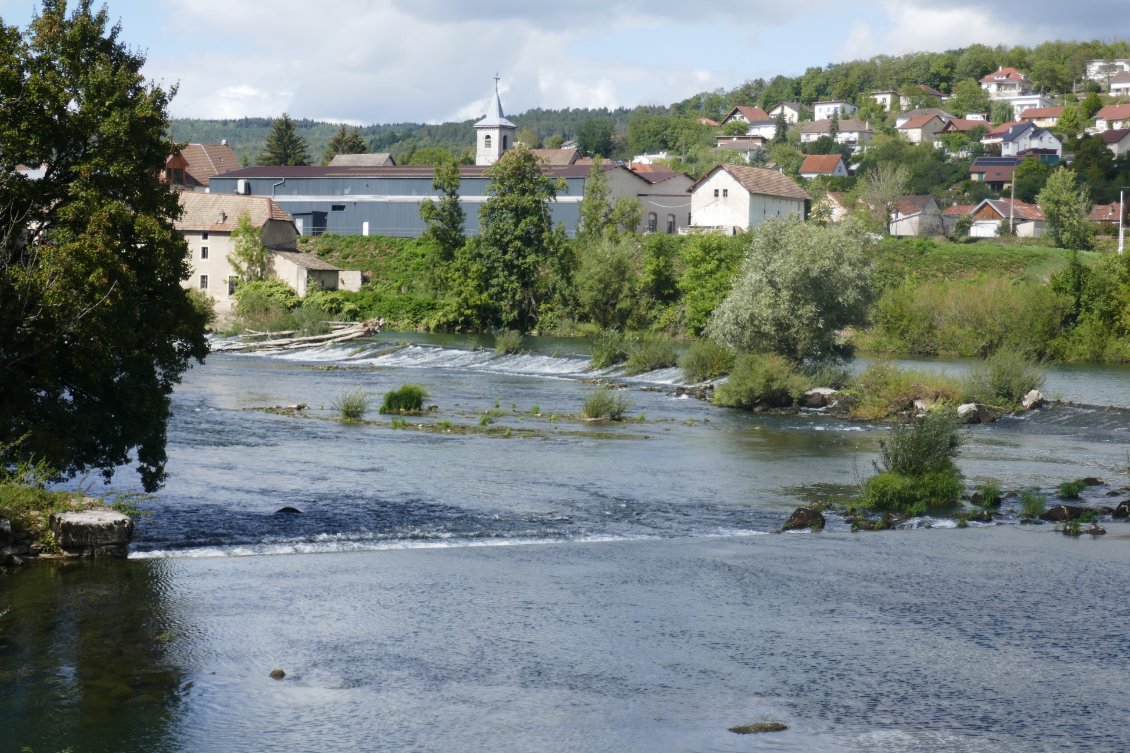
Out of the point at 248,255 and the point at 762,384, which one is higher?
the point at 248,255

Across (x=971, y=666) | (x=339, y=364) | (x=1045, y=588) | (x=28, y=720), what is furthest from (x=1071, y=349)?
(x=28, y=720)

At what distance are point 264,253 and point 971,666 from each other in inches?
2841

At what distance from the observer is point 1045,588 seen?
18984 mm

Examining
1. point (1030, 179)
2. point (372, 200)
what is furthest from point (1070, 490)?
point (1030, 179)

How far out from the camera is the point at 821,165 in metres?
146

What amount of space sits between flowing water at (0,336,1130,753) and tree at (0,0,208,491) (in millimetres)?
2406

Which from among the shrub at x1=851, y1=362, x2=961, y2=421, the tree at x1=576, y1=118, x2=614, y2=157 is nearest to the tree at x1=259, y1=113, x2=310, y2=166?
the tree at x1=576, y1=118, x2=614, y2=157

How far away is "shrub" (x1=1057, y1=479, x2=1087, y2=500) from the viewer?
88.7 ft

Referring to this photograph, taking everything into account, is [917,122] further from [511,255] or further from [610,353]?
[610,353]

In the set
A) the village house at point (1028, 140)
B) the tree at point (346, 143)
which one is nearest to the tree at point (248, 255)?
the tree at point (346, 143)

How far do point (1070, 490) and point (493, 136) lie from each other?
107247mm

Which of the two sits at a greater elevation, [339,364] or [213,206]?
[213,206]

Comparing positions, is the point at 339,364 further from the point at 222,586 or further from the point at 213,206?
the point at 222,586

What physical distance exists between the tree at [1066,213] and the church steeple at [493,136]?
54.4 m
